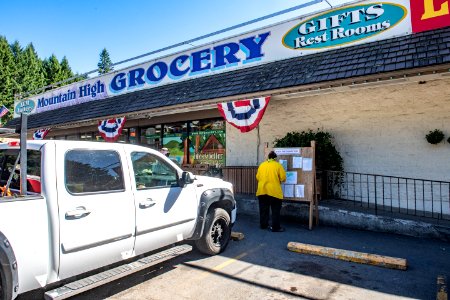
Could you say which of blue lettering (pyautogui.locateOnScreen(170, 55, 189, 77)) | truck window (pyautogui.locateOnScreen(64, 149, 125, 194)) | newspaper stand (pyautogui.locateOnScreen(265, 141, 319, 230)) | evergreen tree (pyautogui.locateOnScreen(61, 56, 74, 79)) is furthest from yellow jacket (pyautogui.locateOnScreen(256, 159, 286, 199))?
evergreen tree (pyautogui.locateOnScreen(61, 56, 74, 79))

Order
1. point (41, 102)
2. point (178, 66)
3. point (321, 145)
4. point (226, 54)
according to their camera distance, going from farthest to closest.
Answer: point (41, 102) → point (178, 66) → point (226, 54) → point (321, 145)

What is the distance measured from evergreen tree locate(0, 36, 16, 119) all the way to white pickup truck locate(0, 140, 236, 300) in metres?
50.5

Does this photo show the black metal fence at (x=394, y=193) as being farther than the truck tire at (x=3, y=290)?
Yes

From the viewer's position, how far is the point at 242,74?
32.8ft

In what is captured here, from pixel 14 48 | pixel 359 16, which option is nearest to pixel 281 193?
pixel 359 16

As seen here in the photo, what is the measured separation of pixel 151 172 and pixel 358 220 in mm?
4935

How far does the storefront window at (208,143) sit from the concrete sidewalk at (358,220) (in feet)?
9.90

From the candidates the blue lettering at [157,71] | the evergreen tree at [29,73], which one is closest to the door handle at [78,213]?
the blue lettering at [157,71]

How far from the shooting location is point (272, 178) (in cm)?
714

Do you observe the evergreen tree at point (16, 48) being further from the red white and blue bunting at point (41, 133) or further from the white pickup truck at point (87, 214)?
the white pickup truck at point (87, 214)

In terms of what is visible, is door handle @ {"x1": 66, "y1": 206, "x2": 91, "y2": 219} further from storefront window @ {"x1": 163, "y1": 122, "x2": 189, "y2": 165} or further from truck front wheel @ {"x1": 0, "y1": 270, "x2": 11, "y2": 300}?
storefront window @ {"x1": 163, "y1": 122, "x2": 189, "y2": 165}

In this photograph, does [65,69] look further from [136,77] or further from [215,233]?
[215,233]

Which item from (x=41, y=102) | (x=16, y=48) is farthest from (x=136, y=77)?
(x=16, y=48)

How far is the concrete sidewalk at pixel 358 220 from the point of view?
21.3 feet
